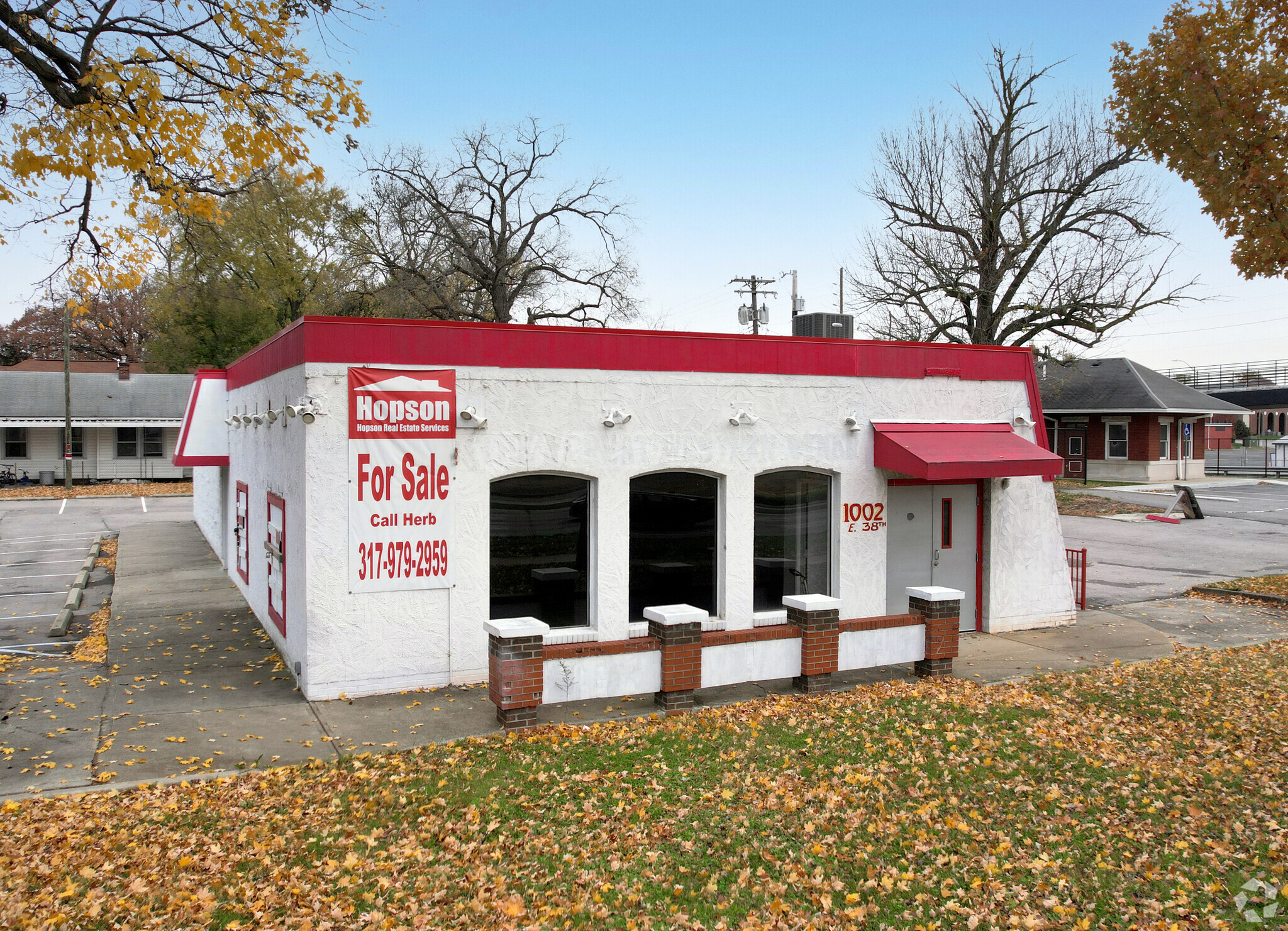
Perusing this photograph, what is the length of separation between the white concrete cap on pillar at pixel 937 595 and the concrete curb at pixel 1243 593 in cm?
828

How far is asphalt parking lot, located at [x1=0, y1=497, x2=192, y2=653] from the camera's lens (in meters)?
12.9

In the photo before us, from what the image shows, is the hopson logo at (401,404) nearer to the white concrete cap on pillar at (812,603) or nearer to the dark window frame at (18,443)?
the white concrete cap on pillar at (812,603)

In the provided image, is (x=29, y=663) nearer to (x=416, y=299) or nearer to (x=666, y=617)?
(x=666, y=617)

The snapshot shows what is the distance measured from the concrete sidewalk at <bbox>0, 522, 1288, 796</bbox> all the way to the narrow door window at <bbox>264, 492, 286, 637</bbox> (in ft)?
1.75

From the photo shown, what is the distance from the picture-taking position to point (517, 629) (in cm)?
811

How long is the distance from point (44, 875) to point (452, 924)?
8.17 ft

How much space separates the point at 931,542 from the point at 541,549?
561 centimetres

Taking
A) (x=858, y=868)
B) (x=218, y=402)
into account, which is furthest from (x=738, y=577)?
(x=218, y=402)

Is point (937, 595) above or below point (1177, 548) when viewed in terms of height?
above

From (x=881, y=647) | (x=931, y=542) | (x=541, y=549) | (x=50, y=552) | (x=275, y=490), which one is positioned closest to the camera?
(x=881, y=647)

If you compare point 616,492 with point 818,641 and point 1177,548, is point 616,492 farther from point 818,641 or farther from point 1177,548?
point 1177,548

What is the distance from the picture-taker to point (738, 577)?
10891 millimetres

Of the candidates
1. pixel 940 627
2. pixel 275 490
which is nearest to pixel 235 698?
pixel 275 490

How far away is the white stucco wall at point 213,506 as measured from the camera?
17422mm
